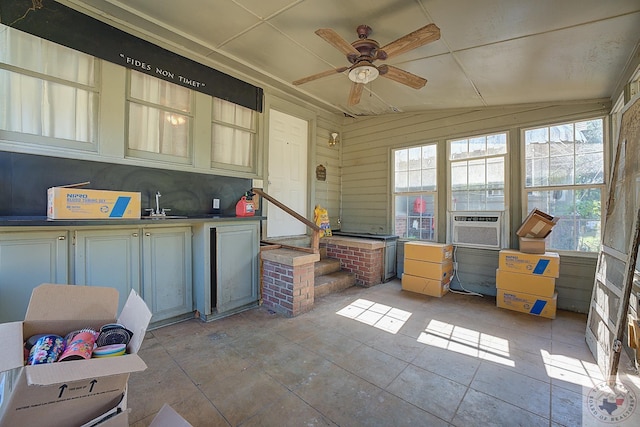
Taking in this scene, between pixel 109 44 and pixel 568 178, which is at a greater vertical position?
pixel 109 44

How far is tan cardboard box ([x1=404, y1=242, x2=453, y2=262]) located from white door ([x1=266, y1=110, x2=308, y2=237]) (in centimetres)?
183

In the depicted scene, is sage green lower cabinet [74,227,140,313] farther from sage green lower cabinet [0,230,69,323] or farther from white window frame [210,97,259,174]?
white window frame [210,97,259,174]

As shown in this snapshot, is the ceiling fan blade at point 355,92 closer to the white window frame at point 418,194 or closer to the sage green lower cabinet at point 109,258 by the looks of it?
the white window frame at point 418,194

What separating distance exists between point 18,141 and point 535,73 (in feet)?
15.6

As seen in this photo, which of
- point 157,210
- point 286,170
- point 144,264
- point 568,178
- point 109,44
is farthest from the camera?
point 286,170

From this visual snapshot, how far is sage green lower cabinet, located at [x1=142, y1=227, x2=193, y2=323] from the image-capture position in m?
2.79

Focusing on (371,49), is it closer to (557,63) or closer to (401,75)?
(401,75)

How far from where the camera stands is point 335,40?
86.6 inches

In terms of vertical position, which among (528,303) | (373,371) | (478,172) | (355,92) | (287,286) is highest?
(355,92)

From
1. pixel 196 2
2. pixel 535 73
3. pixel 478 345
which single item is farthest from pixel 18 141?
pixel 535 73

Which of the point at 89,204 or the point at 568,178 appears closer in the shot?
the point at 89,204

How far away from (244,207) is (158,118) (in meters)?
1.37

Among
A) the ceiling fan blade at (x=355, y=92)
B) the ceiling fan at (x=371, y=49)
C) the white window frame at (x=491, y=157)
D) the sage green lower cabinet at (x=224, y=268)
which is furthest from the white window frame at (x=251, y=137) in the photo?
the white window frame at (x=491, y=157)

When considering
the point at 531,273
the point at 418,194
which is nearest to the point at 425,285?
the point at 531,273
